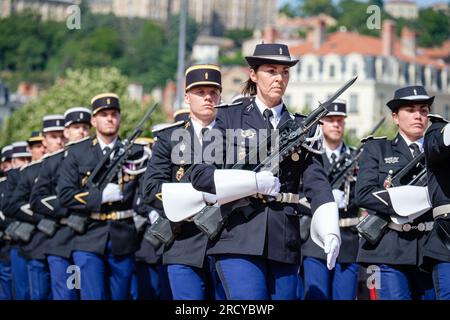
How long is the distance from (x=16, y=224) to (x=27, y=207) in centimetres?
76

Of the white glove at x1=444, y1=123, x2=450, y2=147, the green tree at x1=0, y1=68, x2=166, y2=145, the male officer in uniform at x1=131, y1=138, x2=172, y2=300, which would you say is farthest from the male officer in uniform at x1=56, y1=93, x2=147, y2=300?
the green tree at x1=0, y1=68, x2=166, y2=145

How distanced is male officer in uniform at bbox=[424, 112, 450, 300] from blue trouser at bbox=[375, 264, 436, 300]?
3.69ft

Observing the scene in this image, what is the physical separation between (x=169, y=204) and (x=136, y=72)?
17668 centimetres

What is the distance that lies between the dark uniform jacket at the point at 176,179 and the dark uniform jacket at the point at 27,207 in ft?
17.7

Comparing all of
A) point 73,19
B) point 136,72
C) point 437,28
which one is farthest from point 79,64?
point 73,19

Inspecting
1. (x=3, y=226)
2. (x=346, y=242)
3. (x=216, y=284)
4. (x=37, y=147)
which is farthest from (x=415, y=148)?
(x=3, y=226)

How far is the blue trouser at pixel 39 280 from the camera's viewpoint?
17156 mm

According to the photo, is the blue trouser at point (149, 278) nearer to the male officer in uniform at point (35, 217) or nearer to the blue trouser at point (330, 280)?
the male officer in uniform at point (35, 217)

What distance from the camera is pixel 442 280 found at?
34.3ft

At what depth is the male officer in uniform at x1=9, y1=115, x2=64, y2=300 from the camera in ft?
56.4

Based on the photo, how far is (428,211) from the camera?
11633mm

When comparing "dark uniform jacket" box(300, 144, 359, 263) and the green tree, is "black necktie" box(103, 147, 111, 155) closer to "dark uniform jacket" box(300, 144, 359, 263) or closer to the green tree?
"dark uniform jacket" box(300, 144, 359, 263)
